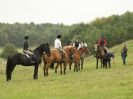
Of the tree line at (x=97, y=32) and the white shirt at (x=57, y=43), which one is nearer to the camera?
the white shirt at (x=57, y=43)

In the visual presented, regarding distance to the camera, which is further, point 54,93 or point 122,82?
point 122,82

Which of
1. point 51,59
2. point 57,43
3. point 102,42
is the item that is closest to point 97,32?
point 102,42

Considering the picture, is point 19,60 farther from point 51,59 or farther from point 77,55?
point 77,55

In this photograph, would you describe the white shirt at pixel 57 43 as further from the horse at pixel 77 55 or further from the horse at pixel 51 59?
the horse at pixel 77 55

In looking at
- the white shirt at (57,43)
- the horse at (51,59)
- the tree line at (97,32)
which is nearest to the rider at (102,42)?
Answer: the white shirt at (57,43)

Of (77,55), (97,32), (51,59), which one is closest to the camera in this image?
(51,59)

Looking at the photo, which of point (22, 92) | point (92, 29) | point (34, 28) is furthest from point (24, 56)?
point (34, 28)

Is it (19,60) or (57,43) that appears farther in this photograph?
(57,43)

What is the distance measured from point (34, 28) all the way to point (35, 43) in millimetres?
31428

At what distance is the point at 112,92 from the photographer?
17.9 metres

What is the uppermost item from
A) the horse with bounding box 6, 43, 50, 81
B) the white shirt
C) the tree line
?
the tree line

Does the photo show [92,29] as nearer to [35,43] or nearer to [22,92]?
[35,43]

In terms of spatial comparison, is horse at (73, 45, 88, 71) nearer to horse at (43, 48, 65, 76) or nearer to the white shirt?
the white shirt

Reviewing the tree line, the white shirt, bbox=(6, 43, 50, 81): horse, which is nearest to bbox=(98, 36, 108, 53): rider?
the white shirt
